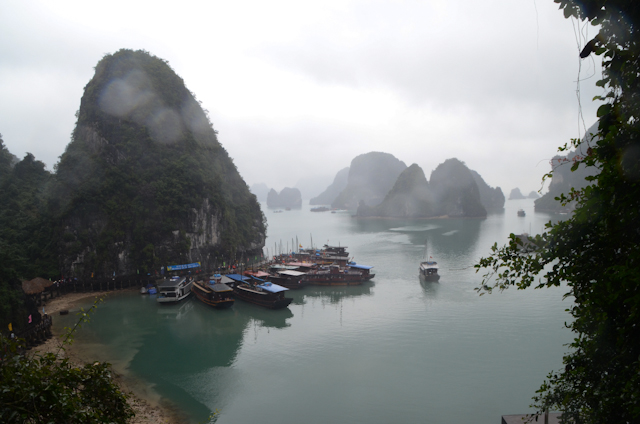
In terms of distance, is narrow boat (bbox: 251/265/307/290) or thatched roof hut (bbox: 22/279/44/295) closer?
thatched roof hut (bbox: 22/279/44/295)

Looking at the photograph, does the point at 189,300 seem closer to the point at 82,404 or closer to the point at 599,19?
the point at 82,404

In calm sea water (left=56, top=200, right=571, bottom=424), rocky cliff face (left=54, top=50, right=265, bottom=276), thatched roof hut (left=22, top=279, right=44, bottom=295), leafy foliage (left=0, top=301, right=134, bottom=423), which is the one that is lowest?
calm sea water (left=56, top=200, right=571, bottom=424)

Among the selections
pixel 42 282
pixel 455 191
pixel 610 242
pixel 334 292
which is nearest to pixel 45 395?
pixel 610 242

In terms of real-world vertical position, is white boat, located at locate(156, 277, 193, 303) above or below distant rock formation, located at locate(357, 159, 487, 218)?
below

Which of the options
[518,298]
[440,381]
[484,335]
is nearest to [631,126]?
[440,381]

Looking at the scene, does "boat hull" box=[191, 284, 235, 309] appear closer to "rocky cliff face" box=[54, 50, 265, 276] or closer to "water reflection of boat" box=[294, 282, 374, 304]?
"water reflection of boat" box=[294, 282, 374, 304]

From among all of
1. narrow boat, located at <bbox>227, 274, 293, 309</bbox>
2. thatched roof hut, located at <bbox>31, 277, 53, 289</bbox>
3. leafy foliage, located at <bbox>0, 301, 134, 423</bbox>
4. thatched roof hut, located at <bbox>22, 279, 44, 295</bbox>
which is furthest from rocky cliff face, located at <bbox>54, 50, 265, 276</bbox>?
leafy foliage, located at <bbox>0, 301, 134, 423</bbox>
